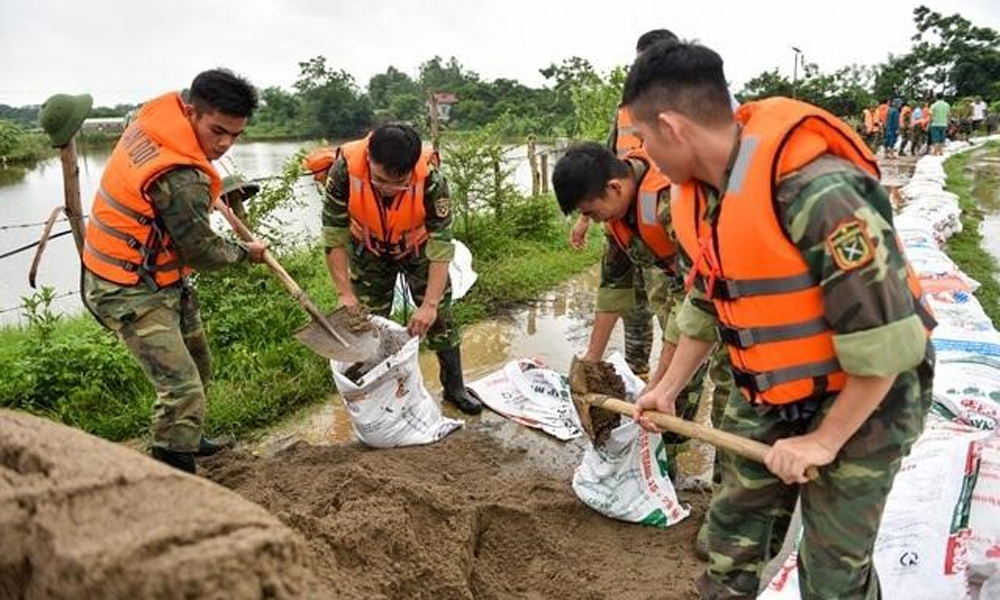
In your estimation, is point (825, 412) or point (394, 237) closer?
point (825, 412)

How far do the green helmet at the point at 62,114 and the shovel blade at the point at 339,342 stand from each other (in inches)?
57.7

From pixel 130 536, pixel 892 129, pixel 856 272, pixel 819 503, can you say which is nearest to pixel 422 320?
pixel 819 503

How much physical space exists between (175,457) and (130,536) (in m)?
2.60

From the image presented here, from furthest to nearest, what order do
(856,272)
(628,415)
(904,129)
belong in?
(904,129) → (628,415) → (856,272)

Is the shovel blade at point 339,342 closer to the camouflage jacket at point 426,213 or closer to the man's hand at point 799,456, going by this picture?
the camouflage jacket at point 426,213

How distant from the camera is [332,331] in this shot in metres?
3.67

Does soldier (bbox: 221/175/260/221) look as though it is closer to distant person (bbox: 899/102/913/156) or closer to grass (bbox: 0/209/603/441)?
grass (bbox: 0/209/603/441)

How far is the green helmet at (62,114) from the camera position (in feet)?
11.6

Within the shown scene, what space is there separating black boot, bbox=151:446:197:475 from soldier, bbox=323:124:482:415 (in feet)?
3.57

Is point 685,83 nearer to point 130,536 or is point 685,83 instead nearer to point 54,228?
point 130,536

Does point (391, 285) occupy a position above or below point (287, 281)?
below

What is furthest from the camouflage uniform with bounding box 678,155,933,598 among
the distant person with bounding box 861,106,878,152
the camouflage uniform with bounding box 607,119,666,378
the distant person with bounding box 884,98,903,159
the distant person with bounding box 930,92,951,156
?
the distant person with bounding box 861,106,878,152

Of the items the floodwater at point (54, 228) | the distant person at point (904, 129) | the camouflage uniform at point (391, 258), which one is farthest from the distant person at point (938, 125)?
the camouflage uniform at point (391, 258)

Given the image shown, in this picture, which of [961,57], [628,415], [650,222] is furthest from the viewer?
[961,57]
